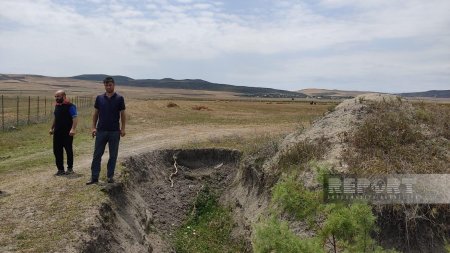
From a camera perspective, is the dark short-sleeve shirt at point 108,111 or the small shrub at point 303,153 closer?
the dark short-sleeve shirt at point 108,111

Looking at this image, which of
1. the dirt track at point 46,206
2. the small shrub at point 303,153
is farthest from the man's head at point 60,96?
the small shrub at point 303,153

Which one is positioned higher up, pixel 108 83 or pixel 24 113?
pixel 108 83

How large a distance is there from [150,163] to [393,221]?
1027 centimetres

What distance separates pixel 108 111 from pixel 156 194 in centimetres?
548

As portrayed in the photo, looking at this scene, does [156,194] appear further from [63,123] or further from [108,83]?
[108,83]

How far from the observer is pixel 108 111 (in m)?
10.4

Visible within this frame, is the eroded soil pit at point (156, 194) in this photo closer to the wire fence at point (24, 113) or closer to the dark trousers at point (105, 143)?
the dark trousers at point (105, 143)

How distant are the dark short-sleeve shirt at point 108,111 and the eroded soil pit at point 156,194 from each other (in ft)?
5.30

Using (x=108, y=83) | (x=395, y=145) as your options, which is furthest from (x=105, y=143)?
(x=395, y=145)

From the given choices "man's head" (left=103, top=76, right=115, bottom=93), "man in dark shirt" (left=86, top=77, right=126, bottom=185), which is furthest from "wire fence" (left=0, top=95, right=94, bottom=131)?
"man's head" (left=103, top=76, right=115, bottom=93)

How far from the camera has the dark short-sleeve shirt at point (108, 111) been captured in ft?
34.2

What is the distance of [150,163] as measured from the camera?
54.8ft

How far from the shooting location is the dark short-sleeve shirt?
10.4m

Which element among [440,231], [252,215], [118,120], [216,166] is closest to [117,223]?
[118,120]
